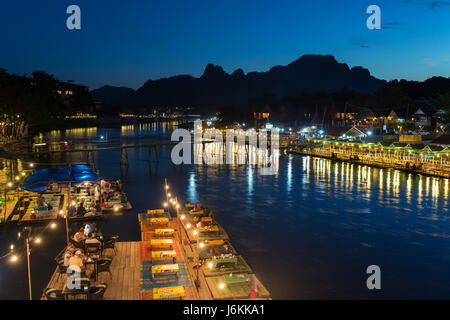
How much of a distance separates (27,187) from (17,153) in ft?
135

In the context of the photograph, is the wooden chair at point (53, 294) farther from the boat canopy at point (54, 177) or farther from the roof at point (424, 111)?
the roof at point (424, 111)

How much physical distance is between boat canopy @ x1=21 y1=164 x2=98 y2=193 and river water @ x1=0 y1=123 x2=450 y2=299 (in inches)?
151

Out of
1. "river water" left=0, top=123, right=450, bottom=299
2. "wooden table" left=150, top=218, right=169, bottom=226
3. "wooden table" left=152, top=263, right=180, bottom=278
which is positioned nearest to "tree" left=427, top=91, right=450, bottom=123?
"river water" left=0, top=123, right=450, bottom=299

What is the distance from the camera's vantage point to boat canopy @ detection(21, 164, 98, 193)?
24.0 meters

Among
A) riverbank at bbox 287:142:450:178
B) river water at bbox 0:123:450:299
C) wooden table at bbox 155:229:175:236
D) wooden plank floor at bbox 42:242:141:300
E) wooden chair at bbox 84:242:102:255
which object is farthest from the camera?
riverbank at bbox 287:142:450:178

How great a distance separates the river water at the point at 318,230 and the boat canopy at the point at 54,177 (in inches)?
151

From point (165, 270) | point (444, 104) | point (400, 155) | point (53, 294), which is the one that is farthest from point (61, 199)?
point (444, 104)

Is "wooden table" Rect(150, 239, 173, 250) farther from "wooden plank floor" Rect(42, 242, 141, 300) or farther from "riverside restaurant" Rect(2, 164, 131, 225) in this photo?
"riverside restaurant" Rect(2, 164, 131, 225)

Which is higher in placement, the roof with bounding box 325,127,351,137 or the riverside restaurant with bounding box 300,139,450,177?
the roof with bounding box 325,127,351,137

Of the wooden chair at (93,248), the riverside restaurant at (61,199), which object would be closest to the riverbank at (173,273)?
the wooden chair at (93,248)

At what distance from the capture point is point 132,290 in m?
12.2
